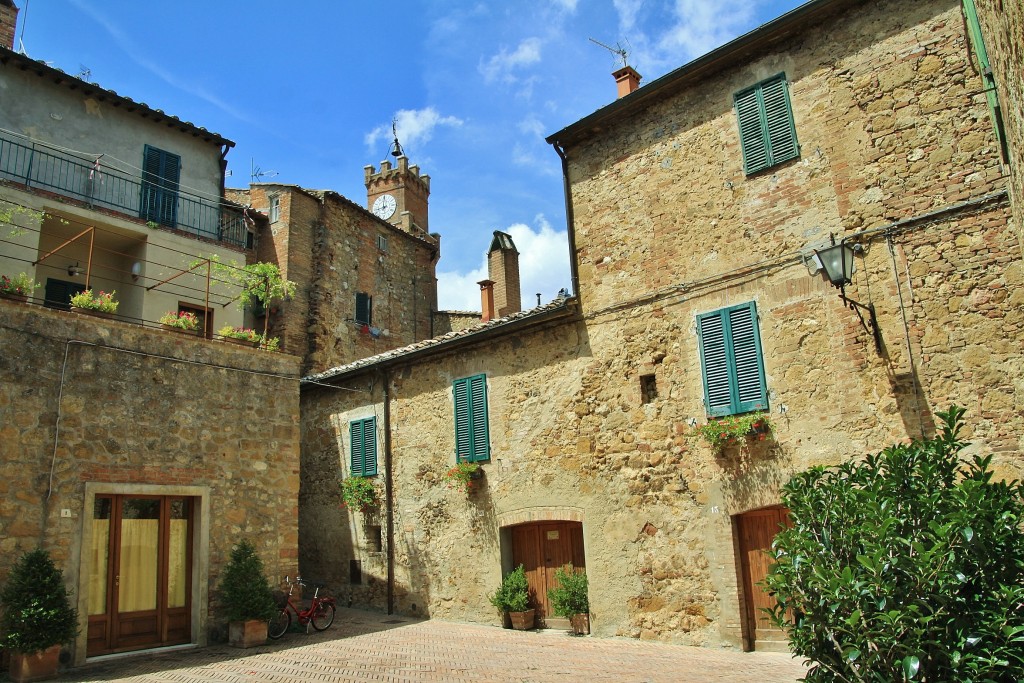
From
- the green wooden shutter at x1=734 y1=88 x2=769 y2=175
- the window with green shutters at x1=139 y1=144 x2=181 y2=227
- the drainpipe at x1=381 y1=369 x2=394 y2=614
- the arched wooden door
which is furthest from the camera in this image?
the window with green shutters at x1=139 y1=144 x2=181 y2=227

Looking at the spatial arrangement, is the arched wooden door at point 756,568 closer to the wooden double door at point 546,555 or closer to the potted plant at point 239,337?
the wooden double door at point 546,555

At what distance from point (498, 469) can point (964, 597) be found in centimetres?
881

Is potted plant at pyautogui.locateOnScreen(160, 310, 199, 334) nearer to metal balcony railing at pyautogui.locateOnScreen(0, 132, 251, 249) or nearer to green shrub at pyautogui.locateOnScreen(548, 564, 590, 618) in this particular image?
metal balcony railing at pyautogui.locateOnScreen(0, 132, 251, 249)

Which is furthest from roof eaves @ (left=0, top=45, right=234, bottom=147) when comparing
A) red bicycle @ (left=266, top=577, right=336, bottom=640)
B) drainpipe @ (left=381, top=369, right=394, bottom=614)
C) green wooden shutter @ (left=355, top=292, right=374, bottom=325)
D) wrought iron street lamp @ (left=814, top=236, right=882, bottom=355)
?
wrought iron street lamp @ (left=814, top=236, right=882, bottom=355)

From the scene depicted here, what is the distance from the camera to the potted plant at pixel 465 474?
13164 millimetres

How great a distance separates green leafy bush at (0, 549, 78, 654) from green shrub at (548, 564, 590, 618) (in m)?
6.91

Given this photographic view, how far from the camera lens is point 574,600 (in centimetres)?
1175

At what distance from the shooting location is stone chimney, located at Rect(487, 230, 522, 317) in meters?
18.1

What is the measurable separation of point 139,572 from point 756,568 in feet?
29.6

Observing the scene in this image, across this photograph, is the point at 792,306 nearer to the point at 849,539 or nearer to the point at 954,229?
the point at 954,229

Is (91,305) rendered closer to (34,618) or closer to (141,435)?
(141,435)

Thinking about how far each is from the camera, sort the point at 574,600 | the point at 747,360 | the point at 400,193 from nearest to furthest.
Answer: the point at 747,360 < the point at 574,600 < the point at 400,193

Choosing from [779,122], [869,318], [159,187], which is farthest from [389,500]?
[779,122]

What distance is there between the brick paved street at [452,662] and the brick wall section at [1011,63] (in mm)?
5914
